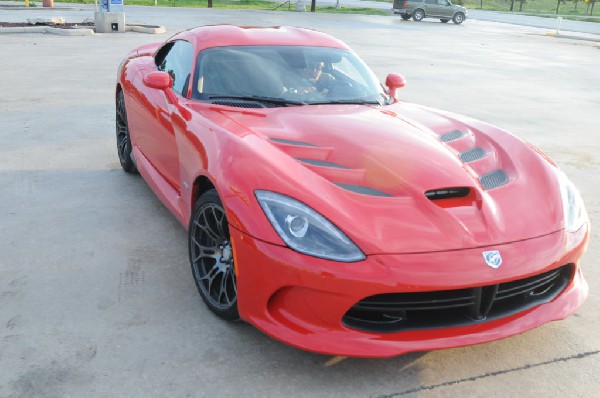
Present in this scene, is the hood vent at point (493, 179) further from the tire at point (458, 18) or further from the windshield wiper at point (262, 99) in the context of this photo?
the tire at point (458, 18)

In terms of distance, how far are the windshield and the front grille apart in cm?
176

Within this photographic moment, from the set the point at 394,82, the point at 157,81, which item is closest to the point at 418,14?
the point at 394,82

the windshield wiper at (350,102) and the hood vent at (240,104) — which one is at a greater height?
the windshield wiper at (350,102)

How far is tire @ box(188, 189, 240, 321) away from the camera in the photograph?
3174mm

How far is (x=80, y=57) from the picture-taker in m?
14.0

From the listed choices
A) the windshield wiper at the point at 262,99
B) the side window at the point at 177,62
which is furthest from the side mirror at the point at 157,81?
the windshield wiper at the point at 262,99

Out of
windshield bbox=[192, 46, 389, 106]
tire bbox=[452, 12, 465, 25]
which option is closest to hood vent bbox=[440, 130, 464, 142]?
windshield bbox=[192, 46, 389, 106]

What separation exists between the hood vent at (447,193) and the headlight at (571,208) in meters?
0.51

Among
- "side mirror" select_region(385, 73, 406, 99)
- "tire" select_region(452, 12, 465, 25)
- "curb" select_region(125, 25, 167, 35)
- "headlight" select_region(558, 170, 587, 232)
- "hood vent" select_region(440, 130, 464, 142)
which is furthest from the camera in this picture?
"tire" select_region(452, 12, 465, 25)

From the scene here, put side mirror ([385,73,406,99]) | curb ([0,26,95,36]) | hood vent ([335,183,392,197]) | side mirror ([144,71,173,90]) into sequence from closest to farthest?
hood vent ([335,183,392,197]), side mirror ([144,71,173,90]), side mirror ([385,73,406,99]), curb ([0,26,95,36])

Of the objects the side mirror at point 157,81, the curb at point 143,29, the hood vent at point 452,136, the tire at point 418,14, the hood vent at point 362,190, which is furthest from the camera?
the tire at point 418,14

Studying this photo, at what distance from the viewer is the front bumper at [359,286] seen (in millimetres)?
2598

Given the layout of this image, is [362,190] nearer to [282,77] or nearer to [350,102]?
[350,102]

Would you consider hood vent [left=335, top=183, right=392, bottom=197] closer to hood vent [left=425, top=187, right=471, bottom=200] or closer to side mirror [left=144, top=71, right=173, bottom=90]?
hood vent [left=425, top=187, right=471, bottom=200]
